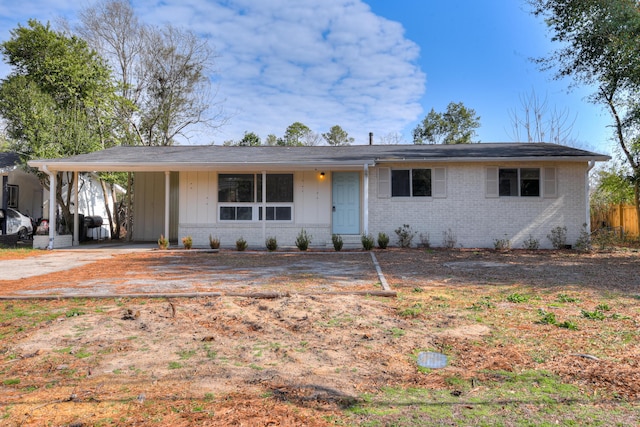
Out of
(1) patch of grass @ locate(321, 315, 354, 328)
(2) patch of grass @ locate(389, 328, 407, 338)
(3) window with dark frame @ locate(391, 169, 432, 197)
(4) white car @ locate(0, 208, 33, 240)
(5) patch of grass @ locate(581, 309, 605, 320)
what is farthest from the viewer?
(4) white car @ locate(0, 208, 33, 240)

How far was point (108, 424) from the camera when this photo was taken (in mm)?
2262

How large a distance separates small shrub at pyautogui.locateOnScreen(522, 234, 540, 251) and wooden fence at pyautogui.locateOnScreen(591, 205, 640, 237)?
18.5 ft

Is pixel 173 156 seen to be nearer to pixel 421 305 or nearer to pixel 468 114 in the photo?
pixel 421 305

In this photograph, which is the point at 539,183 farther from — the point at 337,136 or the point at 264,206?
the point at 337,136

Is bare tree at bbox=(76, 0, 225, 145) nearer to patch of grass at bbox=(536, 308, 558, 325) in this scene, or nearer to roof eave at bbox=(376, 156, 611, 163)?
roof eave at bbox=(376, 156, 611, 163)

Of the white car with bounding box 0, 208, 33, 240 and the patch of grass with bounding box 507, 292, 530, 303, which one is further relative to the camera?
the white car with bounding box 0, 208, 33, 240

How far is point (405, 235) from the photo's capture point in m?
12.9

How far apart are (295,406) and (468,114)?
34.0 meters

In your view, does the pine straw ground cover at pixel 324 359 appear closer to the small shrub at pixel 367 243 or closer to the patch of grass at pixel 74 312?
the patch of grass at pixel 74 312

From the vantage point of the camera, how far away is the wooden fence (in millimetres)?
15948

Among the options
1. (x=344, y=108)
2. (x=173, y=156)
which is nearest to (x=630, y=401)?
(x=173, y=156)

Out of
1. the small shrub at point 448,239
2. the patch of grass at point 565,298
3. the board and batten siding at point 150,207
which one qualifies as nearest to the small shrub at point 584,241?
the small shrub at point 448,239

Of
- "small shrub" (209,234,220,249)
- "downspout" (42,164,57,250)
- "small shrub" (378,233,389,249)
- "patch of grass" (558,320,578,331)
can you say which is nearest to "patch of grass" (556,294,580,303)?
"patch of grass" (558,320,578,331)

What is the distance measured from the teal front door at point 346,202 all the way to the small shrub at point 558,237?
6282 millimetres
